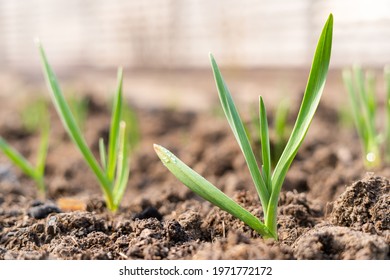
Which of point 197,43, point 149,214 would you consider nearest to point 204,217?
point 149,214

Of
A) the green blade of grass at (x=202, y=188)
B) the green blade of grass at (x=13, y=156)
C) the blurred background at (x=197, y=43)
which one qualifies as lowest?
the green blade of grass at (x=202, y=188)

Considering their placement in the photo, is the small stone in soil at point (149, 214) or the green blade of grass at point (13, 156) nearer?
the small stone in soil at point (149, 214)

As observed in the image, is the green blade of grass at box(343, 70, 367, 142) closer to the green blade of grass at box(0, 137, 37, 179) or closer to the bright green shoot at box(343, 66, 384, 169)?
the bright green shoot at box(343, 66, 384, 169)

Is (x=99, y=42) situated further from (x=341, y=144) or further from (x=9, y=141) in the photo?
(x=341, y=144)

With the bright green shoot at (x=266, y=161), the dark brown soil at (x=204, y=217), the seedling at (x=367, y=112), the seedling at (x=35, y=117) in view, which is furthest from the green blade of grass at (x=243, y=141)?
the seedling at (x=35, y=117)

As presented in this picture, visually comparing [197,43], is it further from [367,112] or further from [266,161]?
[266,161]

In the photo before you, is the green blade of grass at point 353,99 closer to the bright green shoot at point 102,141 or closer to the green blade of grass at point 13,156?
the bright green shoot at point 102,141

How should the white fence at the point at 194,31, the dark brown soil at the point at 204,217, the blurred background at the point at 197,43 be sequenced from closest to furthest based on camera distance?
the dark brown soil at the point at 204,217, the blurred background at the point at 197,43, the white fence at the point at 194,31
